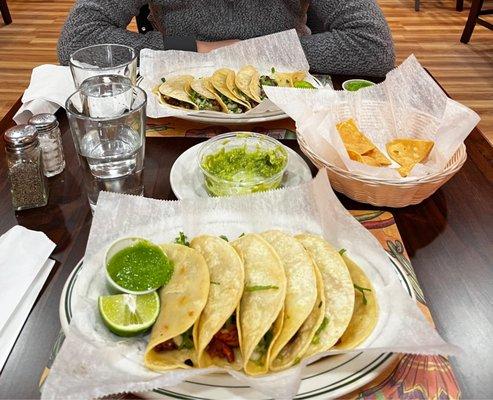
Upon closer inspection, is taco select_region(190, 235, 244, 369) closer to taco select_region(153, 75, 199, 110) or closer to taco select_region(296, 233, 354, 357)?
taco select_region(296, 233, 354, 357)

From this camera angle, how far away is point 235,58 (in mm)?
2064

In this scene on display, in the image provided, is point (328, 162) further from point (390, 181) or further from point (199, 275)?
point (199, 275)

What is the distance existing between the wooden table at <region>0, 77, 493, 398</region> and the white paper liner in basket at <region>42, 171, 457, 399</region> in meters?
0.11

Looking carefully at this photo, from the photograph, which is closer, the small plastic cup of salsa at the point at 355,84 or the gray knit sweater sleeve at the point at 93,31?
the small plastic cup of salsa at the point at 355,84

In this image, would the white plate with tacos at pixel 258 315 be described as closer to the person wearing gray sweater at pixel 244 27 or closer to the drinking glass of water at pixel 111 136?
the drinking glass of water at pixel 111 136

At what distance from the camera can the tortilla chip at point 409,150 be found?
1477mm

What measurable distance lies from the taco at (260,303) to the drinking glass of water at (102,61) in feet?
2.70

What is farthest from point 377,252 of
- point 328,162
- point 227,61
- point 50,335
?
point 227,61

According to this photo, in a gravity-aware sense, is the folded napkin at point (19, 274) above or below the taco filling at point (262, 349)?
below

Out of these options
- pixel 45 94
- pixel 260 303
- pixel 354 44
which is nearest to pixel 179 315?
pixel 260 303

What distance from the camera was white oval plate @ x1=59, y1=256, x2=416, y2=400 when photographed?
33.8 inches

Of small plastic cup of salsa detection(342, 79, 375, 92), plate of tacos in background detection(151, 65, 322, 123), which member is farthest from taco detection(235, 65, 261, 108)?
small plastic cup of salsa detection(342, 79, 375, 92)

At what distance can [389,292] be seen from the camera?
103 cm

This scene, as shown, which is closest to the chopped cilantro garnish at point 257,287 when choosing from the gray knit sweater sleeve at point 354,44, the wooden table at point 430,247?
the wooden table at point 430,247
